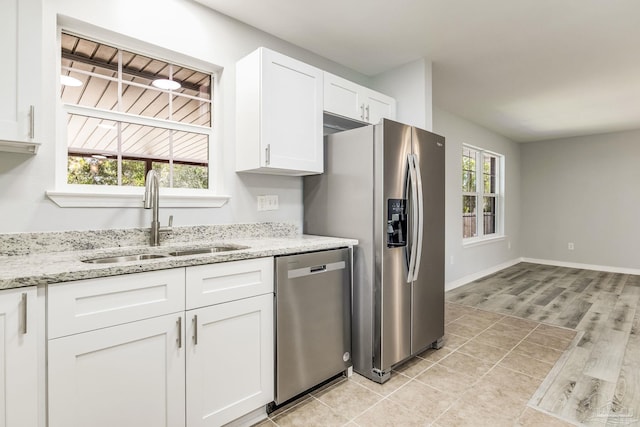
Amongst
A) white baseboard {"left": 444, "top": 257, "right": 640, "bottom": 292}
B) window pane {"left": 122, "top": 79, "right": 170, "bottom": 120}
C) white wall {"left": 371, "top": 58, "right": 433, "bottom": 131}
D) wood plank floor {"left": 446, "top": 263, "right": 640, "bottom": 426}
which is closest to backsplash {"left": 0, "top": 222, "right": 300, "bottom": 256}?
window pane {"left": 122, "top": 79, "right": 170, "bottom": 120}

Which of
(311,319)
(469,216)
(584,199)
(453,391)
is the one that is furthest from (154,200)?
(584,199)

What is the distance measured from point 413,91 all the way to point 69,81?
2566mm

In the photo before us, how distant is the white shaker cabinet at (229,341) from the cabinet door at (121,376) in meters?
0.07

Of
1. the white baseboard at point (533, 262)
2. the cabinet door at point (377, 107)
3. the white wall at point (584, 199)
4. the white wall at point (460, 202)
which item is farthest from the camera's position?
the white wall at point (584, 199)

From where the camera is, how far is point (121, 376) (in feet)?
4.34

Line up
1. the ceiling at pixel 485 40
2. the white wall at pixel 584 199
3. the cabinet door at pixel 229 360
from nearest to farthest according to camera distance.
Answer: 1. the cabinet door at pixel 229 360
2. the ceiling at pixel 485 40
3. the white wall at pixel 584 199

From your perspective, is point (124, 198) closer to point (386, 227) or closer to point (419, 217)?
point (386, 227)

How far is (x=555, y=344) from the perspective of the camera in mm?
2791

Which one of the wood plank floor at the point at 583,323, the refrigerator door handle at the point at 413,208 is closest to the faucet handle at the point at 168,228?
the refrigerator door handle at the point at 413,208

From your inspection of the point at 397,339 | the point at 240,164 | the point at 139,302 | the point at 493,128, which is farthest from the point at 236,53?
the point at 493,128

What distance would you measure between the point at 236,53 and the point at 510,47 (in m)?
2.25

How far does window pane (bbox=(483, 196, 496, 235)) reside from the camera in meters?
5.96

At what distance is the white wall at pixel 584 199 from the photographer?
5.71m

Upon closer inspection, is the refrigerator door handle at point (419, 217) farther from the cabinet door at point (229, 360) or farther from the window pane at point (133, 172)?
the window pane at point (133, 172)
